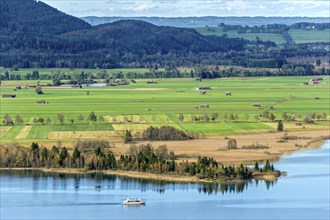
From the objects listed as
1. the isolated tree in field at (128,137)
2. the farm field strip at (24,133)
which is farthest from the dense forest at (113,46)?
the isolated tree in field at (128,137)

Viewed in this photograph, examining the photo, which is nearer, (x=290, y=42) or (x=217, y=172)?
(x=217, y=172)

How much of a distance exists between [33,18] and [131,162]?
424 feet

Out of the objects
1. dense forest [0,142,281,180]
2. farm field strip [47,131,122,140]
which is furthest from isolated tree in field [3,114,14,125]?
dense forest [0,142,281,180]

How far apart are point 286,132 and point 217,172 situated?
17.4 meters

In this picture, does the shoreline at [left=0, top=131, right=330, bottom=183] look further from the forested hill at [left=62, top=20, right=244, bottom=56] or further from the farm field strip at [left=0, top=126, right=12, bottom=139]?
the forested hill at [left=62, top=20, right=244, bottom=56]

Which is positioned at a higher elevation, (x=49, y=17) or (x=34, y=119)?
(x=49, y=17)

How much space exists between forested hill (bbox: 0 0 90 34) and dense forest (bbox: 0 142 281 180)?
110293 mm

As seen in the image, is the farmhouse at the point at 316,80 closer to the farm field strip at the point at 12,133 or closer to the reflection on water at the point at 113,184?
the farm field strip at the point at 12,133

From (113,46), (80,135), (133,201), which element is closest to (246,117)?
(80,135)

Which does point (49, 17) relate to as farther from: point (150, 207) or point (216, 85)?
point (150, 207)

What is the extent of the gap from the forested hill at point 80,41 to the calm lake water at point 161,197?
8192 centimetres

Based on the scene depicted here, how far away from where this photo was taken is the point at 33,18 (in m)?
181

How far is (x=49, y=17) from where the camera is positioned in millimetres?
184875

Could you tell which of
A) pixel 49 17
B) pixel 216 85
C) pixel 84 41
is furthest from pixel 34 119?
pixel 49 17
